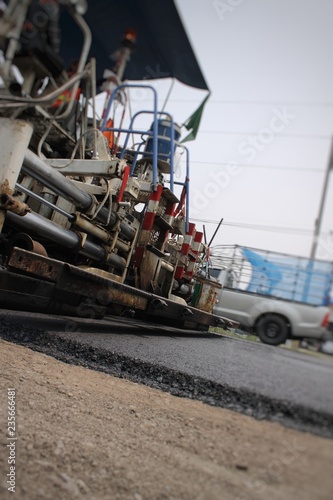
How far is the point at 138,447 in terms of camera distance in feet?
2.77

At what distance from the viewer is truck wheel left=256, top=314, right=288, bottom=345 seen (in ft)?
2.09

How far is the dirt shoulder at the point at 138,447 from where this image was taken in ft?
1.03

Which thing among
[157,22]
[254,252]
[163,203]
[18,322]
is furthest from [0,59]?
[163,203]

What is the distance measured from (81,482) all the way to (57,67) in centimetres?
127

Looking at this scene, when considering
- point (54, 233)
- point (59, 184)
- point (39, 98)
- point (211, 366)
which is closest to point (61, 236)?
point (54, 233)

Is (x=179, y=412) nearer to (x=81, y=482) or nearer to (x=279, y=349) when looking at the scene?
(x=81, y=482)

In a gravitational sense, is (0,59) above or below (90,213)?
above

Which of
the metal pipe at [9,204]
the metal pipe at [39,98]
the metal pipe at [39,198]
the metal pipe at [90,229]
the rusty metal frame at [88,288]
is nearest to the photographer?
the metal pipe at [39,98]

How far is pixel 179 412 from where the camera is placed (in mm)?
1091

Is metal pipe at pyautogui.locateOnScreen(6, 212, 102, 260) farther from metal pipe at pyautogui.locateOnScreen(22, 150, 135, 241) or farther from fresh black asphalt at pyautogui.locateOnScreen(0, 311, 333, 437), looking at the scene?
fresh black asphalt at pyautogui.locateOnScreen(0, 311, 333, 437)

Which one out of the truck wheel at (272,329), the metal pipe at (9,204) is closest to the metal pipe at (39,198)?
the metal pipe at (9,204)

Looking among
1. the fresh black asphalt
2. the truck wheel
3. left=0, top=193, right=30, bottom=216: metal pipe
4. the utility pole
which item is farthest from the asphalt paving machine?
the utility pole

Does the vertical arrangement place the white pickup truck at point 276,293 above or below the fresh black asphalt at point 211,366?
above

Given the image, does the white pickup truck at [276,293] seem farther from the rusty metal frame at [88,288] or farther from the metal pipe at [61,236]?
the metal pipe at [61,236]
